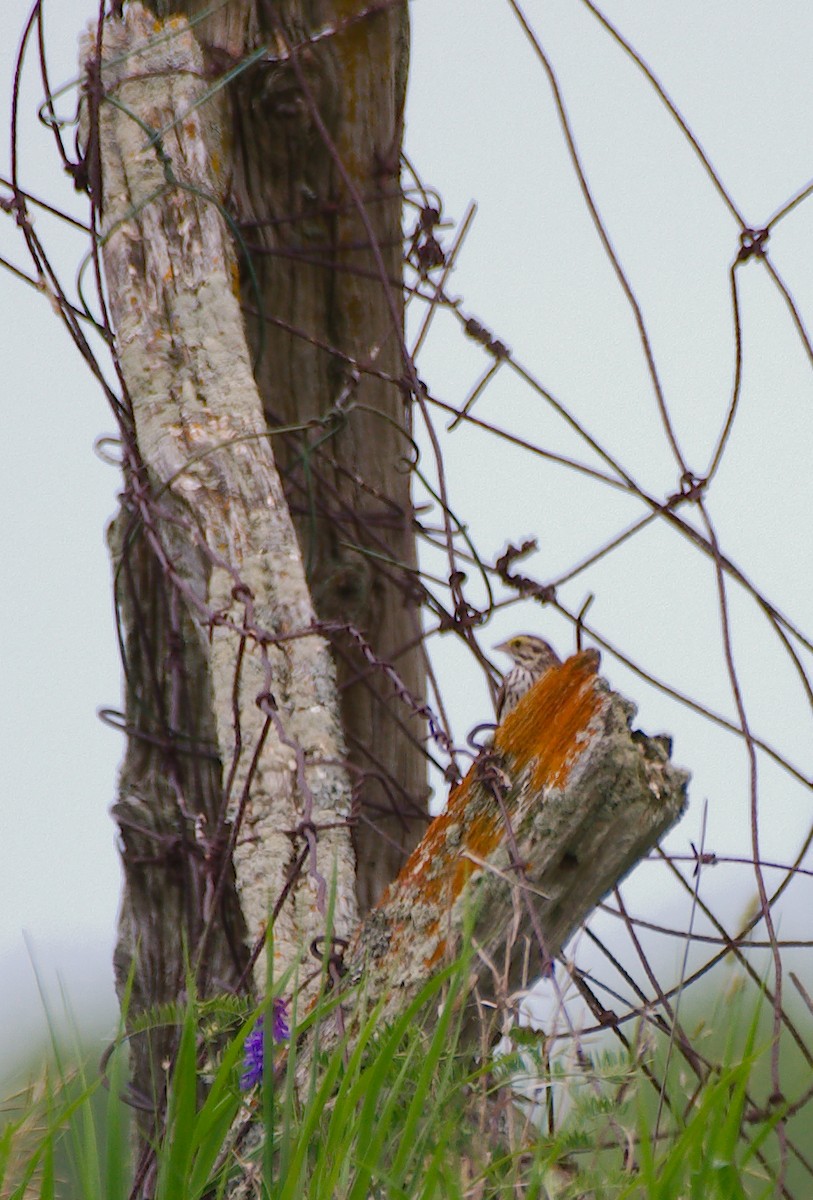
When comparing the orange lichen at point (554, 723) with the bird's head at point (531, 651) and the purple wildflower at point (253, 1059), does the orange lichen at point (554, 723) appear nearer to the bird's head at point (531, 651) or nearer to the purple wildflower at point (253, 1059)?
the purple wildflower at point (253, 1059)

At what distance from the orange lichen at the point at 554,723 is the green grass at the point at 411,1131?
0.34 meters

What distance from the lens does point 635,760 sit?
6.00ft

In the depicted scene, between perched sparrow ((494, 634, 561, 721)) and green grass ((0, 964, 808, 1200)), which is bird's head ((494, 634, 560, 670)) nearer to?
perched sparrow ((494, 634, 561, 721))

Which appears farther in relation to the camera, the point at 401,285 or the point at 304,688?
the point at 401,285

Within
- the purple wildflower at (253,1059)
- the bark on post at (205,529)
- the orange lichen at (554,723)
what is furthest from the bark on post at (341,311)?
the purple wildflower at (253,1059)

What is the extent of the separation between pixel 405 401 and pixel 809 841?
1506 millimetres

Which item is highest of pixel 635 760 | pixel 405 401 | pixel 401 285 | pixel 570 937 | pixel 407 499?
pixel 401 285

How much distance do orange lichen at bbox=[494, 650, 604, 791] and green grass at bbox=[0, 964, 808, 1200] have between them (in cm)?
34

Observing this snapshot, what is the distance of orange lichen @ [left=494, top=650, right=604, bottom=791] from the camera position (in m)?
1.84

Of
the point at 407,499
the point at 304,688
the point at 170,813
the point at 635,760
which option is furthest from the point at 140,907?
the point at 635,760

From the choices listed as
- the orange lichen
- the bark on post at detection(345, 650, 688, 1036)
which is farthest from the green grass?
the orange lichen

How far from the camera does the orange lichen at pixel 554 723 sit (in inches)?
72.6

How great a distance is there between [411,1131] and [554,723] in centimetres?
61

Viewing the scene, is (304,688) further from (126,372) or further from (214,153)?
(214,153)
